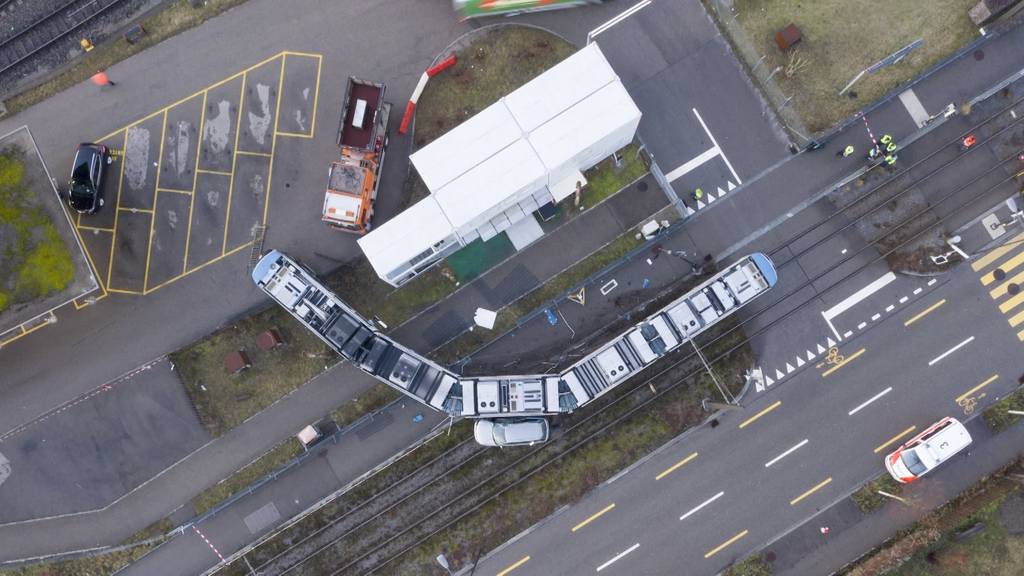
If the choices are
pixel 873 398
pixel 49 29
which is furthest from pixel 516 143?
pixel 49 29

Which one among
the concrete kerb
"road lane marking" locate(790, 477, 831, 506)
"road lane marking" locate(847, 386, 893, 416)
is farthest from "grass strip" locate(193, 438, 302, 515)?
"road lane marking" locate(847, 386, 893, 416)

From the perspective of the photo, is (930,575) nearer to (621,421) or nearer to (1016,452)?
(1016,452)

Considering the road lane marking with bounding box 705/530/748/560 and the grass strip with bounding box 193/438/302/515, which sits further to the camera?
Answer: the grass strip with bounding box 193/438/302/515

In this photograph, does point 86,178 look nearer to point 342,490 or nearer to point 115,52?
point 115,52

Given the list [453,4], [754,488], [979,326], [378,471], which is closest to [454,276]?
[378,471]

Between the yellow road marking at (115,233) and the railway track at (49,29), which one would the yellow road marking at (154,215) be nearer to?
the yellow road marking at (115,233)

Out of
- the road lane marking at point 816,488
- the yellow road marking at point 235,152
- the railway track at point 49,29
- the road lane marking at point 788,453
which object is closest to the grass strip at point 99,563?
the yellow road marking at point 235,152

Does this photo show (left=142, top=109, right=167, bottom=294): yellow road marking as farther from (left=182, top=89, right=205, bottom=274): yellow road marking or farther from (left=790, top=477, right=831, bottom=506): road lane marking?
(left=790, top=477, right=831, bottom=506): road lane marking
